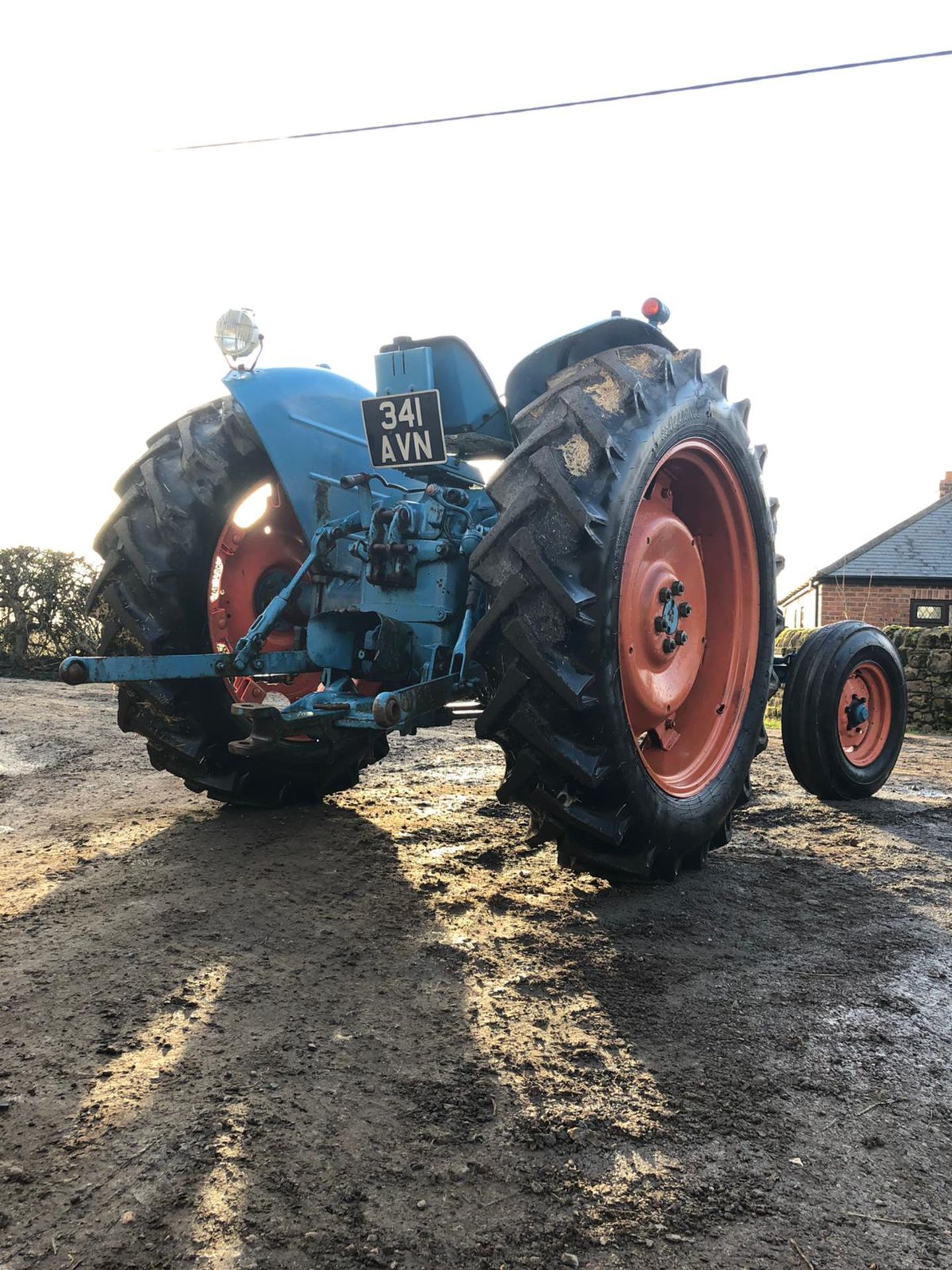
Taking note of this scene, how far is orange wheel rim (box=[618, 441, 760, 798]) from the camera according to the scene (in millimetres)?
2982

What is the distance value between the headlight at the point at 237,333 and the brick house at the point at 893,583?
18466 mm

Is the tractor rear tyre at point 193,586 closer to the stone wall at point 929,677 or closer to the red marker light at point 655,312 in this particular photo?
the red marker light at point 655,312

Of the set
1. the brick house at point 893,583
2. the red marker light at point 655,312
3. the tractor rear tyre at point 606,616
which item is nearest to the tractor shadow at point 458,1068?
the tractor rear tyre at point 606,616

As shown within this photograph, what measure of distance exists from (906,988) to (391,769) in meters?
3.38

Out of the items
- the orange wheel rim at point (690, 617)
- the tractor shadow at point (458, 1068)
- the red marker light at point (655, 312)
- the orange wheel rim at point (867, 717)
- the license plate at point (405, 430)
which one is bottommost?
the tractor shadow at point (458, 1068)

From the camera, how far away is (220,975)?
7.66ft

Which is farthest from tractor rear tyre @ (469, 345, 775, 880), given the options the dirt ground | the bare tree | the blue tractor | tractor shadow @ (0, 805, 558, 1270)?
the bare tree

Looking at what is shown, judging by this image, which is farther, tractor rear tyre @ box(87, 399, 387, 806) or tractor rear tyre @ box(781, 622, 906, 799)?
tractor rear tyre @ box(781, 622, 906, 799)

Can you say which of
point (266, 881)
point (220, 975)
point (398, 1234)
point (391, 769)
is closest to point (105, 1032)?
point (220, 975)

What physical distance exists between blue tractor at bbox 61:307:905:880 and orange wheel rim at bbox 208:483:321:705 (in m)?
0.01

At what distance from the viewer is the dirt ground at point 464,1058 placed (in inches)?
56.4

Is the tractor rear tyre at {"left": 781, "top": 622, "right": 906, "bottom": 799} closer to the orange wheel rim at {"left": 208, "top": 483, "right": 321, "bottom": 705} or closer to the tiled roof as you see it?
the orange wheel rim at {"left": 208, "top": 483, "right": 321, "bottom": 705}

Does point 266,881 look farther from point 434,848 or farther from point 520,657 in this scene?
point 520,657

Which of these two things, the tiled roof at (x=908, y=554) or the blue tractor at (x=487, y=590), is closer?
the blue tractor at (x=487, y=590)
